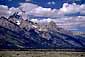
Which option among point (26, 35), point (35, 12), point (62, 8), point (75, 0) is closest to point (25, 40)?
point (26, 35)

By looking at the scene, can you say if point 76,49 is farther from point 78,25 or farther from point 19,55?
point 19,55

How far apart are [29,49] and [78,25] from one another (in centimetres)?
812

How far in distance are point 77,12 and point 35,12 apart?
19.2 ft

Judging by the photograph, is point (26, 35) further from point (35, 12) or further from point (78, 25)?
point (78, 25)

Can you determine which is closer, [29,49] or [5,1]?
[5,1]

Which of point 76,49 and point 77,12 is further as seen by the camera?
point 76,49

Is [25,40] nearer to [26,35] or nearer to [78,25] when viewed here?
[26,35]

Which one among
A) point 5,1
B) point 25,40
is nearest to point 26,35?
point 25,40

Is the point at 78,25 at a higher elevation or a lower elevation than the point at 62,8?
Result: lower

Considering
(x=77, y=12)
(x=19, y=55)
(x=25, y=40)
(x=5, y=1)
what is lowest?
(x=19, y=55)

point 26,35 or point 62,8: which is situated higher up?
point 62,8

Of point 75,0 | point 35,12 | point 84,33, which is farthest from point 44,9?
point 84,33

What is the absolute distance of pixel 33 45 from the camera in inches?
1339

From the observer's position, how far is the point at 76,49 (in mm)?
35312
